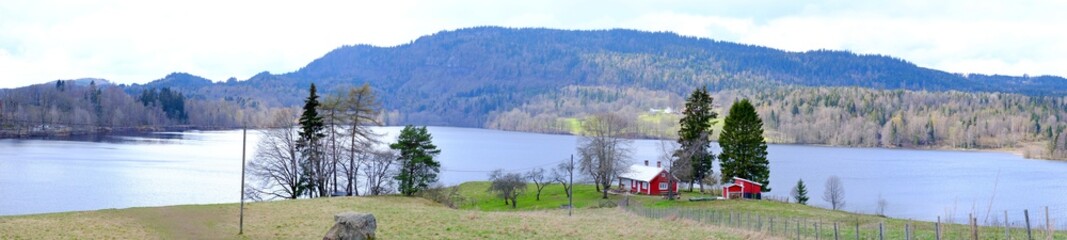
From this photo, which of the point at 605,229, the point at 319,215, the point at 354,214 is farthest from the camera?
the point at 319,215

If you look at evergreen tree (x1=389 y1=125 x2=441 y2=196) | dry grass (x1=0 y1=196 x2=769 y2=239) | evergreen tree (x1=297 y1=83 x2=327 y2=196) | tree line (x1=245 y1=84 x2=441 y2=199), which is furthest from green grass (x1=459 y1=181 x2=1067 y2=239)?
evergreen tree (x1=297 y1=83 x2=327 y2=196)

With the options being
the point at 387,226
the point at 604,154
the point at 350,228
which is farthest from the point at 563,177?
the point at 350,228

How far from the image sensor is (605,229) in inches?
1222

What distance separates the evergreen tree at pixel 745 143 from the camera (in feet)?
204

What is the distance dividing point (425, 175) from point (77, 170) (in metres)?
43.1

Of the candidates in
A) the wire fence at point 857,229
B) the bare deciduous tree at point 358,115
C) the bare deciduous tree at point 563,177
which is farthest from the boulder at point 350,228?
the bare deciduous tree at point 563,177

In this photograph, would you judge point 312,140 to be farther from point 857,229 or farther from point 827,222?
point 857,229

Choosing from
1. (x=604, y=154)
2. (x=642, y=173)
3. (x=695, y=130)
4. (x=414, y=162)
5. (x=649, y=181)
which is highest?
(x=695, y=130)

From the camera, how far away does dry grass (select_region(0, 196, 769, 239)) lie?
27.7m

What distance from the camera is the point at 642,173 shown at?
6819 cm

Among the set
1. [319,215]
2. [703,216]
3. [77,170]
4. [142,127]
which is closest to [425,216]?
[319,215]

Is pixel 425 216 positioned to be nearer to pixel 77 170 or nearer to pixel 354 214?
pixel 354 214

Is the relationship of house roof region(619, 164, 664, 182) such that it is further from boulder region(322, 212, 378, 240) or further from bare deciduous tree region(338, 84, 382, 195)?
boulder region(322, 212, 378, 240)

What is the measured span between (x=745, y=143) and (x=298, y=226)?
4058cm
